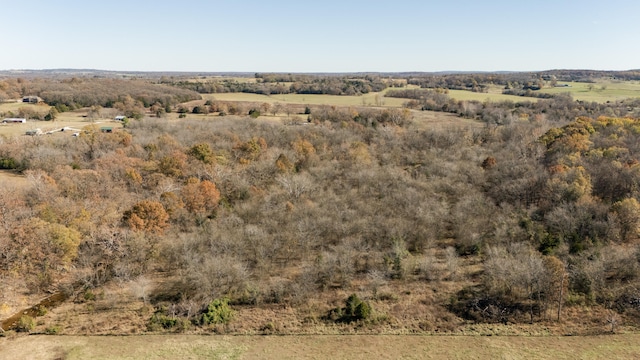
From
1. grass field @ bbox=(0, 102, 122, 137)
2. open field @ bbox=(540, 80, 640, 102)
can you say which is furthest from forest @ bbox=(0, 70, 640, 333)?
open field @ bbox=(540, 80, 640, 102)

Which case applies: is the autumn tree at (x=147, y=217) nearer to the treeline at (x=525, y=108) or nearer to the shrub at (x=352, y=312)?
the shrub at (x=352, y=312)

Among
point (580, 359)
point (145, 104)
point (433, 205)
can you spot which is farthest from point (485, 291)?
point (145, 104)

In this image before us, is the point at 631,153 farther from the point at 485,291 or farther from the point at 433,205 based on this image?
the point at 485,291

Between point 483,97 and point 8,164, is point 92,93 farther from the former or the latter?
point 483,97

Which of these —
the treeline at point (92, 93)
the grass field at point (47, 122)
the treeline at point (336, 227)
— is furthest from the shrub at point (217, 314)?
the treeline at point (92, 93)

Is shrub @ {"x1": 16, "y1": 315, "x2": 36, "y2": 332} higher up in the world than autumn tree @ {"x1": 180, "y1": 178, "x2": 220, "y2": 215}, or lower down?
lower down

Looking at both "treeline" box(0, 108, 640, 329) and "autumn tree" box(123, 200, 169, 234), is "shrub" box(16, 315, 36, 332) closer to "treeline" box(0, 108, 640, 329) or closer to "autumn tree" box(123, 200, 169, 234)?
"treeline" box(0, 108, 640, 329)

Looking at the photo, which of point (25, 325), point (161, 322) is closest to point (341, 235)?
point (161, 322)
